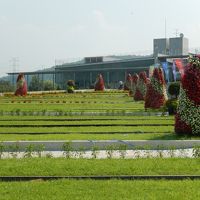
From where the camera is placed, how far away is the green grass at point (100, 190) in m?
8.30

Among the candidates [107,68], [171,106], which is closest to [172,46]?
[107,68]

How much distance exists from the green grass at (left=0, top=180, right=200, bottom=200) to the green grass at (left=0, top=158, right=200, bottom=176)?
94 centimetres

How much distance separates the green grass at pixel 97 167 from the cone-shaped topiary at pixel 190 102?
5.62m

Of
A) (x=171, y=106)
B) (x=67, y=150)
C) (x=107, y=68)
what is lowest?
(x=67, y=150)

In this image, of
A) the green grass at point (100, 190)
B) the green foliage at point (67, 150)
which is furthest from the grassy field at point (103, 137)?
the green grass at point (100, 190)

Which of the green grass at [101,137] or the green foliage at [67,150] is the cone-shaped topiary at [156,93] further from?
the green foliage at [67,150]

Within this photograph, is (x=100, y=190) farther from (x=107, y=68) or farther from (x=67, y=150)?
(x=107, y=68)

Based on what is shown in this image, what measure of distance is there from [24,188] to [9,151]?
5.31m

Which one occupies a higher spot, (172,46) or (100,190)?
(172,46)

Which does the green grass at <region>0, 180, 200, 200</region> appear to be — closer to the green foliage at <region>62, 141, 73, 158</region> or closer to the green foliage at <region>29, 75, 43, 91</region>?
the green foliage at <region>62, 141, 73, 158</region>

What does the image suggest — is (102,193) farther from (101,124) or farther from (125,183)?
(101,124)

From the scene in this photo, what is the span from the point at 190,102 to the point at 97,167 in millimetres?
7843

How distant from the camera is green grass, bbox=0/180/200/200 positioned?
327 inches

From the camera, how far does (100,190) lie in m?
8.79
